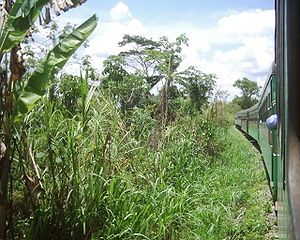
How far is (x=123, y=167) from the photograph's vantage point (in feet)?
16.7

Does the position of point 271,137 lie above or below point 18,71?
below

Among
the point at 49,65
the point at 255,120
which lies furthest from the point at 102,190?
the point at 255,120

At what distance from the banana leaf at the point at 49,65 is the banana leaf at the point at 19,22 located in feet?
0.95

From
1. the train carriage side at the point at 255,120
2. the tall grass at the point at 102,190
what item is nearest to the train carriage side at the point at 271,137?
the tall grass at the point at 102,190

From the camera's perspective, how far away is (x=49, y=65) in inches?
151

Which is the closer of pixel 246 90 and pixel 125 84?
pixel 125 84

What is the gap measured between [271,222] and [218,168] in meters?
3.17

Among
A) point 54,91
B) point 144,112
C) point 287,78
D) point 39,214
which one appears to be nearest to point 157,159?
point 144,112

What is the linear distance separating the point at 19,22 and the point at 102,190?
1.71 metres

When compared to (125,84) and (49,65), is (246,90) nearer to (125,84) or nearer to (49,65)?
(125,84)

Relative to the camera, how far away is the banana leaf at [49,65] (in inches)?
146

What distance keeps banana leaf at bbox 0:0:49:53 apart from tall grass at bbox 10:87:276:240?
83 cm

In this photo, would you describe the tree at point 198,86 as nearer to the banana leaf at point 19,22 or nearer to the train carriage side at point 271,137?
the train carriage side at point 271,137

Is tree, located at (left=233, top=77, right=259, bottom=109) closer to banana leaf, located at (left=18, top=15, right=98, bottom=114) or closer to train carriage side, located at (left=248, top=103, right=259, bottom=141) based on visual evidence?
train carriage side, located at (left=248, top=103, right=259, bottom=141)
